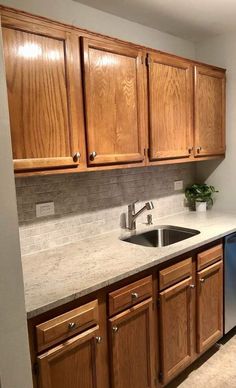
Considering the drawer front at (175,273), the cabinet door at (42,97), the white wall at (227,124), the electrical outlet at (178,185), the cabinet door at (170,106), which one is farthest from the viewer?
the electrical outlet at (178,185)

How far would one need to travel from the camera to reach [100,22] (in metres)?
2.23

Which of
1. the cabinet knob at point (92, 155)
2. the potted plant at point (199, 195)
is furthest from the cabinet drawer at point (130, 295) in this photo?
the potted plant at point (199, 195)

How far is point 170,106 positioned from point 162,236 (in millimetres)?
1010

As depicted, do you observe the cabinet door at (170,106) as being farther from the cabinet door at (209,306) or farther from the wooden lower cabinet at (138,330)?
the cabinet door at (209,306)

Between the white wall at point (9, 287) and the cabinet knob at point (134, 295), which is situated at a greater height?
the white wall at point (9, 287)

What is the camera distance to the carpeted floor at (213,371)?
6.81ft

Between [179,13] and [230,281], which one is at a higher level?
[179,13]

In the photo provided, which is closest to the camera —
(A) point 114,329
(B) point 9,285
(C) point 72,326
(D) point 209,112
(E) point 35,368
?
(B) point 9,285

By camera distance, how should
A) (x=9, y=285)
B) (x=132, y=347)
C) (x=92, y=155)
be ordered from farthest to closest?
(x=92, y=155) < (x=132, y=347) < (x=9, y=285)

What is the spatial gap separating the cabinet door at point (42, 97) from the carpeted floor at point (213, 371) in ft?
5.32

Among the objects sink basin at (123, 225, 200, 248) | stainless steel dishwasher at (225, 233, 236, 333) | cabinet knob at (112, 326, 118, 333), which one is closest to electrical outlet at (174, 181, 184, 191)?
sink basin at (123, 225, 200, 248)

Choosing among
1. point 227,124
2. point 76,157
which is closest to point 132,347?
point 76,157

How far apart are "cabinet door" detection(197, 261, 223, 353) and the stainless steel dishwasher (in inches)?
2.9

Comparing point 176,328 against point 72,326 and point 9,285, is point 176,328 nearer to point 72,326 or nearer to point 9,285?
point 72,326
